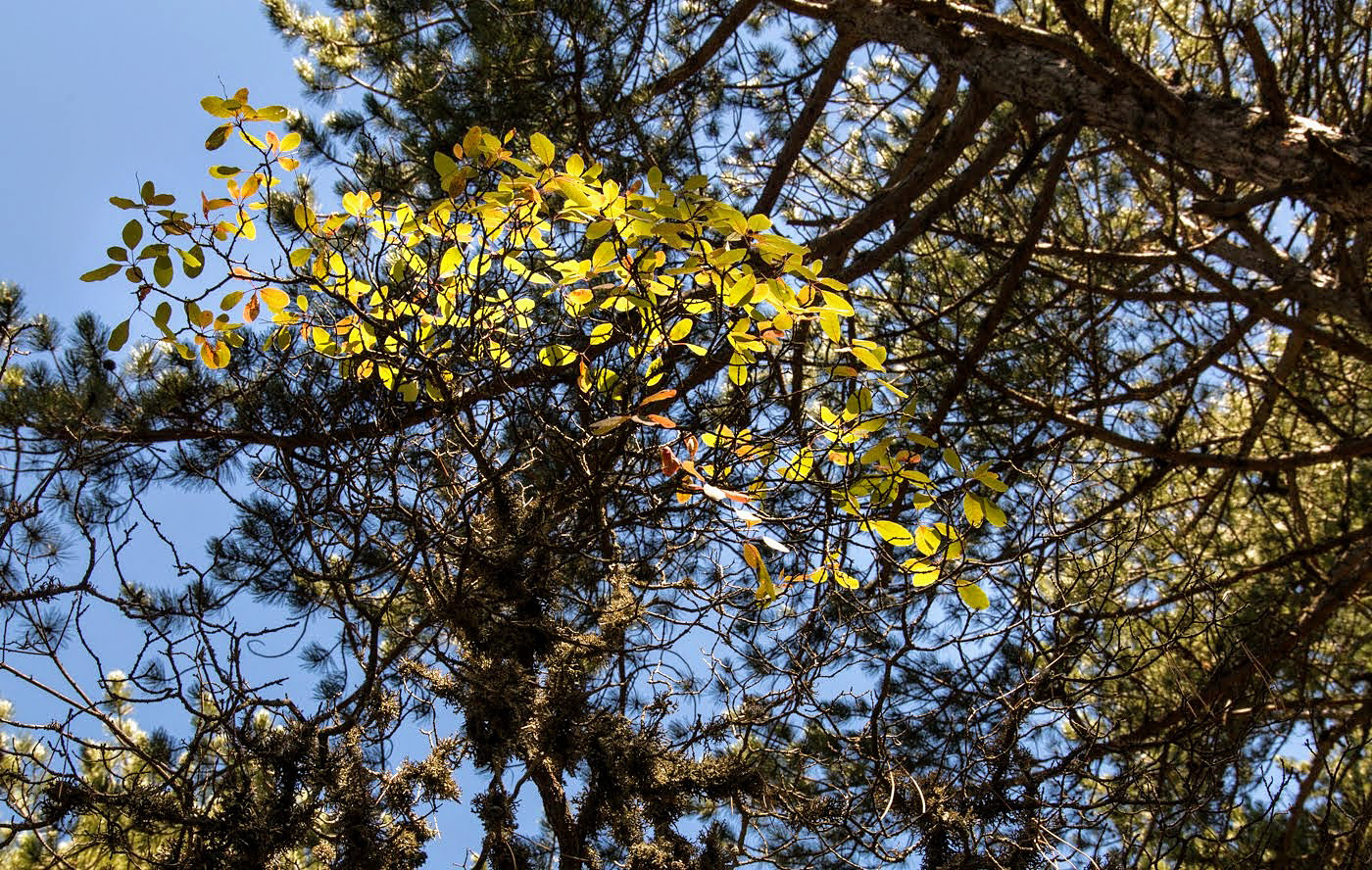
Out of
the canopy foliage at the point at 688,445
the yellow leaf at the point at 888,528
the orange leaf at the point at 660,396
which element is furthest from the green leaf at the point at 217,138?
the yellow leaf at the point at 888,528

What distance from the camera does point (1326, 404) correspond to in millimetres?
4750

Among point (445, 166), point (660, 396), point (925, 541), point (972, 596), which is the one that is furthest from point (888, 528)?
point (445, 166)

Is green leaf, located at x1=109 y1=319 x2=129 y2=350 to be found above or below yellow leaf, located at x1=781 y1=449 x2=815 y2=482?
above

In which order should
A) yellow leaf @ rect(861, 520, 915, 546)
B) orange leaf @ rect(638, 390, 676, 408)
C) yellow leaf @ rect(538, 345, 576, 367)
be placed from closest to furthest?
orange leaf @ rect(638, 390, 676, 408)
yellow leaf @ rect(861, 520, 915, 546)
yellow leaf @ rect(538, 345, 576, 367)

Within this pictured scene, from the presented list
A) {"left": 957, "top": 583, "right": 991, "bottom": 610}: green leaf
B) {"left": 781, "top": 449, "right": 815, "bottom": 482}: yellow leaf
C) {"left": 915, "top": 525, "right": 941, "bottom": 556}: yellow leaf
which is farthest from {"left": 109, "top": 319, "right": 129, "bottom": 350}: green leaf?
{"left": 957, "top": 583, "right": 991, "bottom": 610}: green leaf

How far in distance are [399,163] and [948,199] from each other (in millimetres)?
2277

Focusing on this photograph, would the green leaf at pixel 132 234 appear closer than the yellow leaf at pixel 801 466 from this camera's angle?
Yes

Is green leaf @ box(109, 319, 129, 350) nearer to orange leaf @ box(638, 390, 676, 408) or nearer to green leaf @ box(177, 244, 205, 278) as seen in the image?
green leaf @ box(177, 244, 205, 278)

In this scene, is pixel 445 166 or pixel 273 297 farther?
pixel 273 297

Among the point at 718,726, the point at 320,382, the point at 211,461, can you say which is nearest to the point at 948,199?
the point at 718,726

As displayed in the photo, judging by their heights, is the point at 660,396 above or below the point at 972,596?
above

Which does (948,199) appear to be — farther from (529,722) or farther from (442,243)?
(529,722)

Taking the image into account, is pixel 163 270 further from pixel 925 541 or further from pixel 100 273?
pixel 925 541

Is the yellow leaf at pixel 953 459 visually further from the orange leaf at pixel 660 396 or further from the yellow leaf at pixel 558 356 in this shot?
the yellow leaf at pixel 558 356
